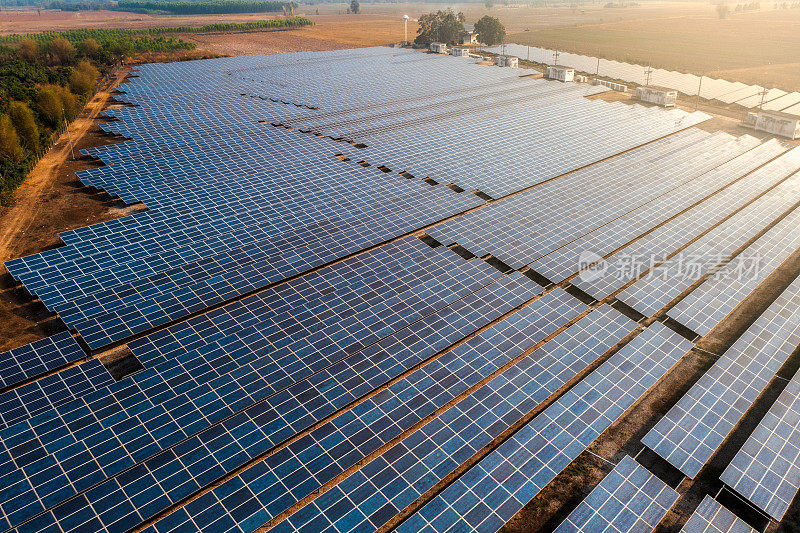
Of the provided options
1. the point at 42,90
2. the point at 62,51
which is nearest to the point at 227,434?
the point at 42,90

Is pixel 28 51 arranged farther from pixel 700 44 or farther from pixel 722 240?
pixel 700 44

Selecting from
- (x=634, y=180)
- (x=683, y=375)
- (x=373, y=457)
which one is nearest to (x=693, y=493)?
(x=683, y=375)

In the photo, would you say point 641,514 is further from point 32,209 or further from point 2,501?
point 32,209

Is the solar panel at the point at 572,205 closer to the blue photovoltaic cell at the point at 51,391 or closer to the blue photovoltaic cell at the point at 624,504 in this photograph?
the blue photovoltaic cell at the point at 624,504

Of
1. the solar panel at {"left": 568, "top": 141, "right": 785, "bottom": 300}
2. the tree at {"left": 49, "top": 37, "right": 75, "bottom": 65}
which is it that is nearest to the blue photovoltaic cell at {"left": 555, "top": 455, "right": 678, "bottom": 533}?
the solar panel at {"left": 568, "top": 141, "right": 785, "bottom": 300}

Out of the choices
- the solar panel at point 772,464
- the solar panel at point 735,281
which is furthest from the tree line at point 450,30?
the solar panel at point 772,464

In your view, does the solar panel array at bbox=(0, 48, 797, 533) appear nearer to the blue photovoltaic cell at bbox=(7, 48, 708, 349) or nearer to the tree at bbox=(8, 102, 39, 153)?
the blue photovoltaic cell at bbox=(7, 48, 708, 349)

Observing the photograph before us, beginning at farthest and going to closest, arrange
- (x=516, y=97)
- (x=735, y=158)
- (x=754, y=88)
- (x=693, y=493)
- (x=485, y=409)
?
(x=754, y=88) < (x=516, y=97) < (x=735, y=158) < (x=485, y=409) < (x=693, y=493)
